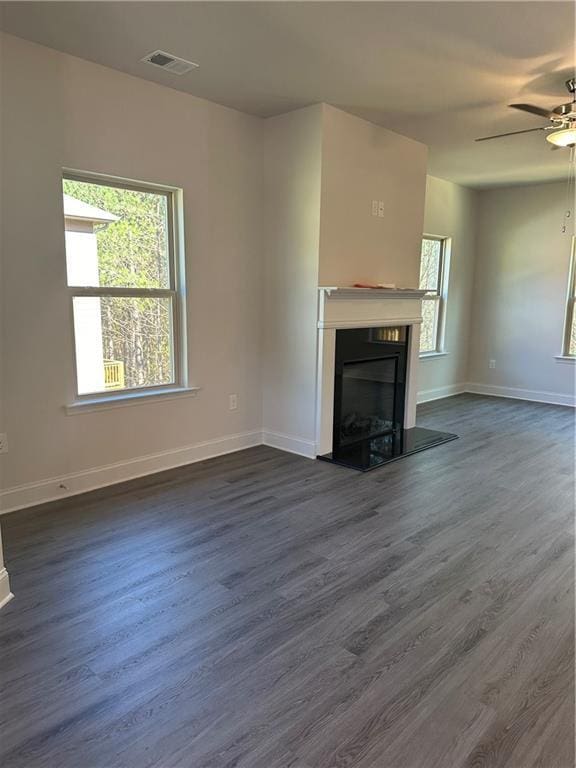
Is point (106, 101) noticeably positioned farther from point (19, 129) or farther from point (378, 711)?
point (378, 711)

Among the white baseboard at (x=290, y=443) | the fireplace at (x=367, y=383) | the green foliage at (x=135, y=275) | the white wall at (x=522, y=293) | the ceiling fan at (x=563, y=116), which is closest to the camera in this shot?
the ceiling fan at (x=563, y=116)

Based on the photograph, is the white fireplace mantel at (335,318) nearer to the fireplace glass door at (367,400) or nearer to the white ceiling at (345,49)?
the fireplace glass door at (367,400)

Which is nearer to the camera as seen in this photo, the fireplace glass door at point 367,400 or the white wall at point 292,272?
the white wall at point 292,272

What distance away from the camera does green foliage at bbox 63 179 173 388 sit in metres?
3.35

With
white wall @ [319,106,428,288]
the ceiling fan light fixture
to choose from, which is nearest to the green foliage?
white wall @ [319,106,428,288]

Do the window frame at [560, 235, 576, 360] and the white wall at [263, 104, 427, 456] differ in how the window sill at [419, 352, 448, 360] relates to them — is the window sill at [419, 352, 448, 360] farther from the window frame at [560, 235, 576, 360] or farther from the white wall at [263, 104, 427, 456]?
the white wall at [263, 104, 427, 456]

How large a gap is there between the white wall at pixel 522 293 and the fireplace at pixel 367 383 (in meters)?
2.50

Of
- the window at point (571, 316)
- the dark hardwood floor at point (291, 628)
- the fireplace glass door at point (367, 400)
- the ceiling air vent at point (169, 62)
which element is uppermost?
the ceiling air vent at point (169, 62)

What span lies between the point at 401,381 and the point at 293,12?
10.4 feet

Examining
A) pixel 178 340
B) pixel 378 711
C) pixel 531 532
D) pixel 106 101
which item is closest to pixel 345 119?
pixel 106 101

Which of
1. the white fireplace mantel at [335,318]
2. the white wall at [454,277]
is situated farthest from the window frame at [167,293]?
the white wall at [454,277]

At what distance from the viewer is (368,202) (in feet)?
13.6

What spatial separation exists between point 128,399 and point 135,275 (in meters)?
0.87

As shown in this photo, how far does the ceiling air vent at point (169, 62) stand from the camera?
2932 mm
